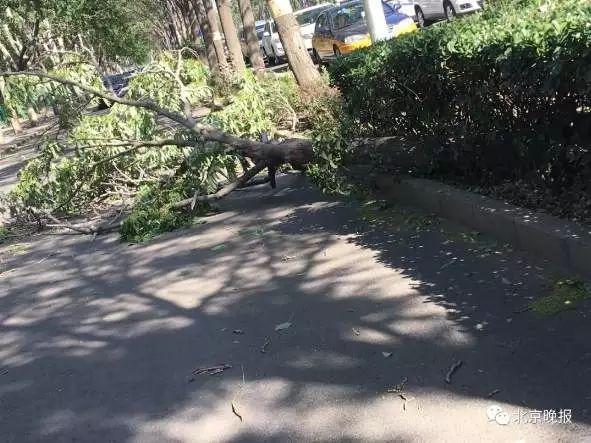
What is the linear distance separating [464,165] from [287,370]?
9.28 feet

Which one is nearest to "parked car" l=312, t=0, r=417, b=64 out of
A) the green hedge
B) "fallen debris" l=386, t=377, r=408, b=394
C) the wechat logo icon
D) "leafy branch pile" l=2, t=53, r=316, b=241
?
"leafy branch pile" l=2, t=53, r=316, b=241

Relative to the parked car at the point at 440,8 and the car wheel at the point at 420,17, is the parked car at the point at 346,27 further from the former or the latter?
the car wheel at the point at 420,17

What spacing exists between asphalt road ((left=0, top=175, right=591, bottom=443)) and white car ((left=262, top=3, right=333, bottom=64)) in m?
18.9

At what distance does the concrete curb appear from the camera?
4352mm

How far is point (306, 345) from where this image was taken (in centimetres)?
443

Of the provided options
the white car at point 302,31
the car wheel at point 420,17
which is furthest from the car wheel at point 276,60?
the car wheel at point 420,17

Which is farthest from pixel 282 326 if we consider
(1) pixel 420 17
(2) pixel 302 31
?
(2) pixel 302 31

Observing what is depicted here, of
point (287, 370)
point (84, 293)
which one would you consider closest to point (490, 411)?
point (287, 370)

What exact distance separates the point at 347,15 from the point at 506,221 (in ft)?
51.0

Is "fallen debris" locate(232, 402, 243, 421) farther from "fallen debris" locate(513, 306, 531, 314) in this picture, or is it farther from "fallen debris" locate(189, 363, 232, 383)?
"fallen debris" locate(513, 306, 531, 314)

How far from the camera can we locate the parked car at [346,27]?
1803 centimetres

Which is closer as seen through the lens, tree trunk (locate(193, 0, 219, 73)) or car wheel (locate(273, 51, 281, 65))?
tree trunk (locate(193, 0, 219, 73))

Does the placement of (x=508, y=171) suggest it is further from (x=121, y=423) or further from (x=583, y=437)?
(x=121, y=423)

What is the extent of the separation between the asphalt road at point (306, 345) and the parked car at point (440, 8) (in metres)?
12.8
